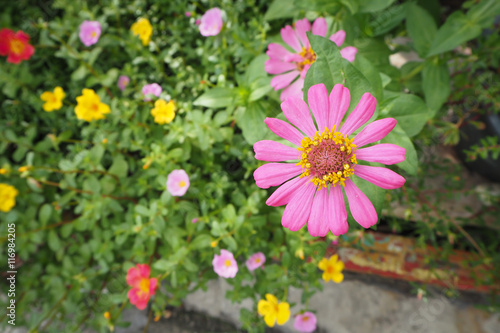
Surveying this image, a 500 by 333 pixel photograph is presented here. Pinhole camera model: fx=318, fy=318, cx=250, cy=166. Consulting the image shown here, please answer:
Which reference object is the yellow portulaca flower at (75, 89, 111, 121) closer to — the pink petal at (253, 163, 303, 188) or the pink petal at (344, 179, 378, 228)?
the pink petal at (253, 163, 303, 188)

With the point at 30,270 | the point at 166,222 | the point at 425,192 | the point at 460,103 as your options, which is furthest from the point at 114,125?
the point at 460,103

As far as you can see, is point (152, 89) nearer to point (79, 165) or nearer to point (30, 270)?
point (79, 165)

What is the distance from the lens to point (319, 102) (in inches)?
24.8

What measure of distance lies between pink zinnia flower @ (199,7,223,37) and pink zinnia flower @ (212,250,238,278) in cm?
78

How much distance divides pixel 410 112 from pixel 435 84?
1.07 feet

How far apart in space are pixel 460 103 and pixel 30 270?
7.03ft

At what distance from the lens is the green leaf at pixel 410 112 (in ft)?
2.76

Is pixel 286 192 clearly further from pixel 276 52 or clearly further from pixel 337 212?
pixel 276 52

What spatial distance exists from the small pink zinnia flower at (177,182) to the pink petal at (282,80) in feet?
1.43

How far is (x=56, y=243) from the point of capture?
1360 mm

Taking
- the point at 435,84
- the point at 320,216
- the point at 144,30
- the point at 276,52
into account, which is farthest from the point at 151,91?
the point at 435,84

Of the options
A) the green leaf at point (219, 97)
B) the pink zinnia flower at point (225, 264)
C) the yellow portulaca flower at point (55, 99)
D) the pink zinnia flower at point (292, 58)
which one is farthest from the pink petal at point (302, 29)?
the yellow portulaca flower at point (55, 99)

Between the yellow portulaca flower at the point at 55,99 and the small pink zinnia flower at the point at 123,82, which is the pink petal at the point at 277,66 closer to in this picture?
the small pink zinnia flower at the point at 123,82

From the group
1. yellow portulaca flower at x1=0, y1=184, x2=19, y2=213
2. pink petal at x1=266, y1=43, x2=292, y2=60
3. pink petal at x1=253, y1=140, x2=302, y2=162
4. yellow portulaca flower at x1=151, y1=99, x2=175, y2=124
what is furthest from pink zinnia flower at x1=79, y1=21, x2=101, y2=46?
pink petal at x1=253, y1=140, x2=302, y2=162
